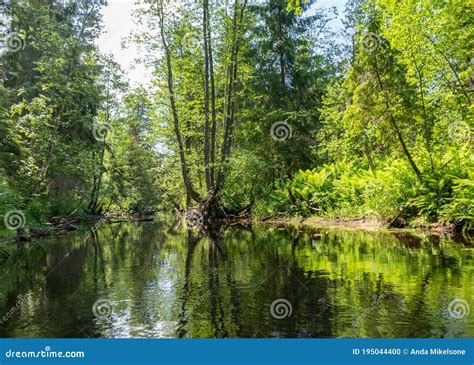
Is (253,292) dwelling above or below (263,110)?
below

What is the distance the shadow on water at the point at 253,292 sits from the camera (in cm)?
473

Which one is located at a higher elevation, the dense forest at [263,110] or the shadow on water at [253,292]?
the dense forest at [263,110]

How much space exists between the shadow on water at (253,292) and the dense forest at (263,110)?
4.14m

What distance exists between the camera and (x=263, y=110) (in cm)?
2367

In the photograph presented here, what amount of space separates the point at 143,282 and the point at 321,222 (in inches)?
470

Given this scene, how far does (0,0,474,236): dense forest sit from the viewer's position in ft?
43.3

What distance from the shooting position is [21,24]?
21938mm

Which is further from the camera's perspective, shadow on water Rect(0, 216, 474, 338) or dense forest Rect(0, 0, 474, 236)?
dense forest Rect(0, 0, 474, 236)

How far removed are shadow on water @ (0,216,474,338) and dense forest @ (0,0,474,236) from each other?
13.6ft

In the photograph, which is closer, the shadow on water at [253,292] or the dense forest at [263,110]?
the shadow on water at [253,292]

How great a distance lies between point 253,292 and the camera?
20.8 ft

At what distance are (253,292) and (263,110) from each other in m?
18.3

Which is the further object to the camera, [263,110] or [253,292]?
[263,110]

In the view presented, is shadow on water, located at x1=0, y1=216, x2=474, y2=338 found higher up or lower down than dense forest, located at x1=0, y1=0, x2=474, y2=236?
lower down
